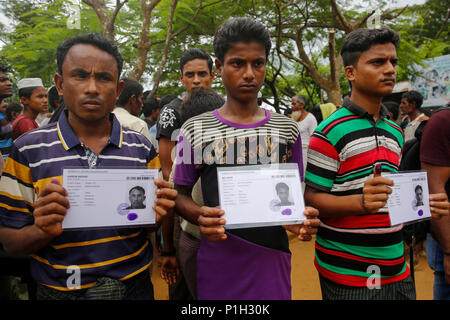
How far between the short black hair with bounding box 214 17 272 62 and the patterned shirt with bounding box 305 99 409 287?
598 mm

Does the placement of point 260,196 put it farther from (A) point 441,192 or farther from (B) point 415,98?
(B) point 415,98

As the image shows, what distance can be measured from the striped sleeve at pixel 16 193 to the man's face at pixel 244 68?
3.34ft

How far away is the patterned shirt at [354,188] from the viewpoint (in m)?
1.54

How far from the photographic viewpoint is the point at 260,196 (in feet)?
4.28

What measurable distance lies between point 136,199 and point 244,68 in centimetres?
81

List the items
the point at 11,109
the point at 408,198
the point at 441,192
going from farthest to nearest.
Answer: the point at 11,109 < the point at 441,192 < the point at 408,198

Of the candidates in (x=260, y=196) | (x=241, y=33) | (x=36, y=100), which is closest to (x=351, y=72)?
(x=241, y=33)

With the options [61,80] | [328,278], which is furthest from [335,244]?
[61,80]

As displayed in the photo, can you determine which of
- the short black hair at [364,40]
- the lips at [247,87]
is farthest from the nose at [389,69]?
the lips at [247,87]

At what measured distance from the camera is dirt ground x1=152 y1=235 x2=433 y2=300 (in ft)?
11.1

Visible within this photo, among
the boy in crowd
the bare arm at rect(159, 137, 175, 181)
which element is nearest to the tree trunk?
the bare arm at rect(159, 137, 175, 181)

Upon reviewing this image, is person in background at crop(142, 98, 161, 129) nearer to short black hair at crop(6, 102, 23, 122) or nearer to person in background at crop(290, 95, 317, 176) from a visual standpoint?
person in background at crop(290, 95, 317, 176)
